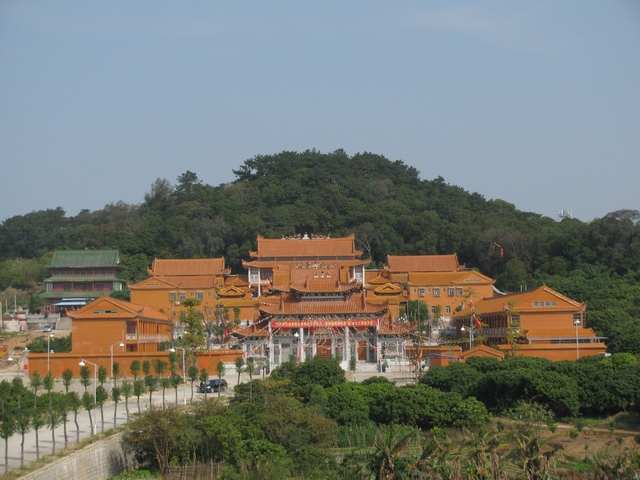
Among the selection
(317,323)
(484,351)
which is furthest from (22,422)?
(317,323)

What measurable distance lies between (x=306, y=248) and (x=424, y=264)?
24.7 feet

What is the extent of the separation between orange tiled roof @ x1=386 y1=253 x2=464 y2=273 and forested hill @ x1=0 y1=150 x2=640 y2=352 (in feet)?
13.5

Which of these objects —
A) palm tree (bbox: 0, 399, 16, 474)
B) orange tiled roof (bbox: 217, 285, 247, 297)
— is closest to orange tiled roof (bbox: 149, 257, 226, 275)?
orange tiled roof (bbox: 217, 285, 247, 297)

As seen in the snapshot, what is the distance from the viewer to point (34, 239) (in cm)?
9256

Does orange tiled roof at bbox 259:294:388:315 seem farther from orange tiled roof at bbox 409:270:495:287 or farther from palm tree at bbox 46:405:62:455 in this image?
palm tree at bbox 46:405:62:455

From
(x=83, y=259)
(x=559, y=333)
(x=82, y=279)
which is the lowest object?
(x=559, y=333)

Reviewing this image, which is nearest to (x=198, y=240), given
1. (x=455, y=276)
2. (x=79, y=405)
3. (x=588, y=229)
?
(x=455, y=276)

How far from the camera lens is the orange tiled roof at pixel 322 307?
47.4m

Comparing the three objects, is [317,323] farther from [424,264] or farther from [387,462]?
[387,462]

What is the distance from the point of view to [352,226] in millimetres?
79125

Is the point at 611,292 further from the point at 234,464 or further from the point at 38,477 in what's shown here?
the point at 38,477

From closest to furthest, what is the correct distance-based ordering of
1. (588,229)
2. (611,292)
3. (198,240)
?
(611,292), (588,229), (198,240)

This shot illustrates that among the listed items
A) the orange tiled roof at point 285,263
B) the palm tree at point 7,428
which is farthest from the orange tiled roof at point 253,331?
the palm tree at point 7,428

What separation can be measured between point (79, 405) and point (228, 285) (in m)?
30.3
